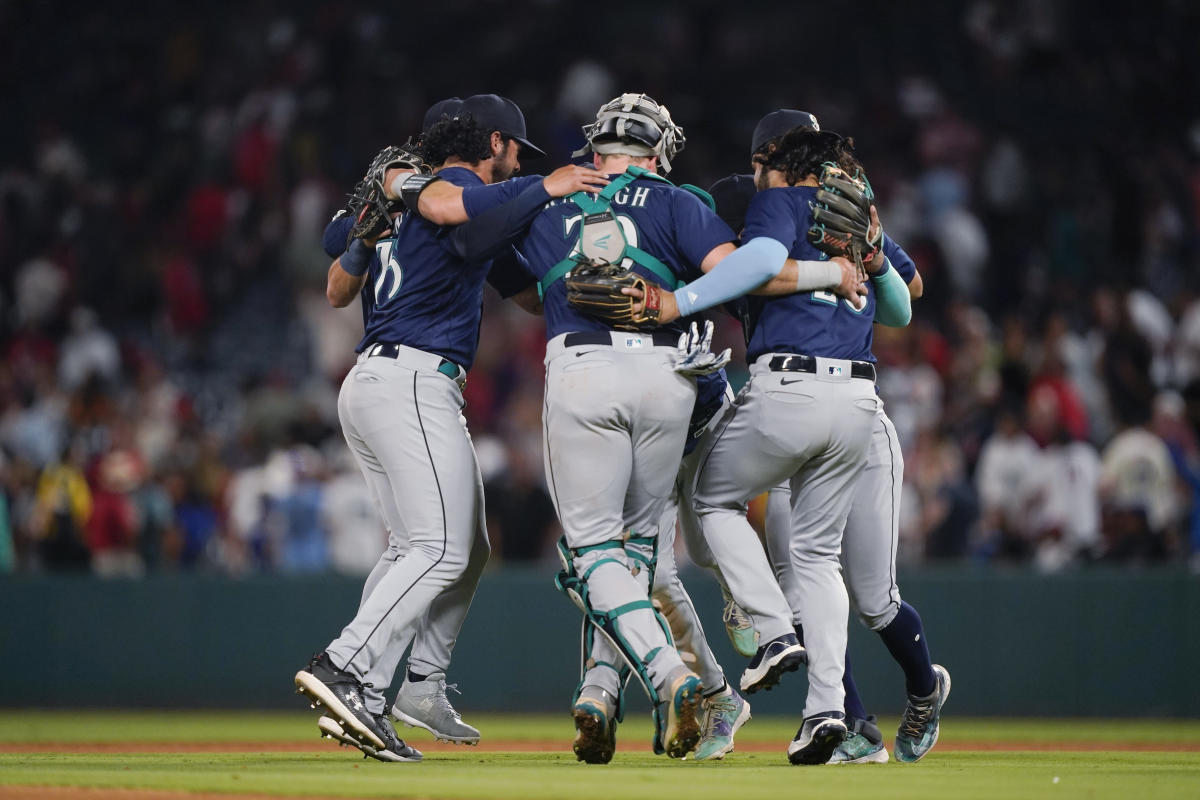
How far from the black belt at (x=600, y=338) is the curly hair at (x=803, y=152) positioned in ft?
2.56

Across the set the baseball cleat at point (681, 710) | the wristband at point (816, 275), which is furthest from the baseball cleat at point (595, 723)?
the wristband at point (816, 275)

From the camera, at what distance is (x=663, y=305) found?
19.5ft

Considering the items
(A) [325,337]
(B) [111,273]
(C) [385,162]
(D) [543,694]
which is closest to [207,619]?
(D) [543,694]

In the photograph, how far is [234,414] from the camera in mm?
14461

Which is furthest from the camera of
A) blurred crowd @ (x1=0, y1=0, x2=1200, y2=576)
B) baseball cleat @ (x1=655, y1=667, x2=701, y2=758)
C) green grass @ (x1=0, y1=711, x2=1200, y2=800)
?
blurred crowd @ (x1=0, y1=0, x2=1200, y2=576)

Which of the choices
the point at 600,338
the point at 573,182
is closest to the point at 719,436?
the point at 600,338

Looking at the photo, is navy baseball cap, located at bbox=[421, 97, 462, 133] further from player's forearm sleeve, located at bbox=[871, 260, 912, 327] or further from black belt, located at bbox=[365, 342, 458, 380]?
player's forearm sleeve, located at bbox=[871, 260, 912, 327]

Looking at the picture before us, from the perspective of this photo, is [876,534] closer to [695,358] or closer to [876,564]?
[876,564]

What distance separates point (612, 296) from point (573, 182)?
498mm

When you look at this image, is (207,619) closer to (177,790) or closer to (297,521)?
(297,521)

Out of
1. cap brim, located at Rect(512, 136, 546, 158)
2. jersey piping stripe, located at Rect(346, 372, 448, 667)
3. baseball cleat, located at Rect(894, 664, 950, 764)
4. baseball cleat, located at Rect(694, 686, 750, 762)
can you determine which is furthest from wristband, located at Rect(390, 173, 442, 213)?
baseball cleat, located at Rect(894, 664, 950, 764)

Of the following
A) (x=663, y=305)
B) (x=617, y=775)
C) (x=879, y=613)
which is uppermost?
(x=663, y=305)

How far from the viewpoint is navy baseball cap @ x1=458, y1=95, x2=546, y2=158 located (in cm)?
671

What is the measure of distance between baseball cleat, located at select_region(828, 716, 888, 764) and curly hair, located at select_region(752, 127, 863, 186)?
6.73 ft
